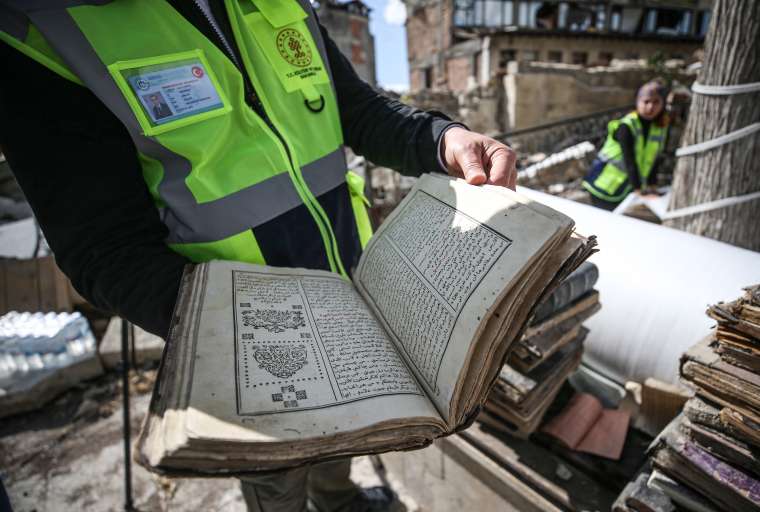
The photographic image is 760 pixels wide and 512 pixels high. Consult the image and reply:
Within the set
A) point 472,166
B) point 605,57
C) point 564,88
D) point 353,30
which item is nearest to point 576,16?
point 605,57

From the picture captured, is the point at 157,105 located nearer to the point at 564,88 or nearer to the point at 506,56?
the point at 564,88

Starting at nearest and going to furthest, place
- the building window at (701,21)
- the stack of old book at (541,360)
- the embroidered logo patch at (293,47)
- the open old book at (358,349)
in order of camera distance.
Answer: the open old book at (358,349), the embroidered logo patch at (293,47), the stack of old book at (541,360), the building window at (701,21)

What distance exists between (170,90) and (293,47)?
386 millimetres

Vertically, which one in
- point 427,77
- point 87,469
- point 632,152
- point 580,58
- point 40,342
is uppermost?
point 580,58

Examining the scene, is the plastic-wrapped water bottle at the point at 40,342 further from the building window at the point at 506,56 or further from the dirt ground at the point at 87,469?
the building window at the point at 506,56

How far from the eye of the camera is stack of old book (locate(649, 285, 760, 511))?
87 cm

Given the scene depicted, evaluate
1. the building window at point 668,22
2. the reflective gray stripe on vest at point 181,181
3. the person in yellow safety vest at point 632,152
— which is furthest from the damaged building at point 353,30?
the reflective gray stripe on vest at point 181,181

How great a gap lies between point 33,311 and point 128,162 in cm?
255

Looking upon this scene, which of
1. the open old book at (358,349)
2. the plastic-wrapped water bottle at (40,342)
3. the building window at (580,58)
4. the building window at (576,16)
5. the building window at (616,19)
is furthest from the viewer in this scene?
the building window at (616,19)

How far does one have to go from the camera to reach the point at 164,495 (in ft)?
6.26

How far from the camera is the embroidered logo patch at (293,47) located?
1107mm

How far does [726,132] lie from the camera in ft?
6.34

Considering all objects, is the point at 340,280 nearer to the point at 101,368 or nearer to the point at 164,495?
the point at 164,495

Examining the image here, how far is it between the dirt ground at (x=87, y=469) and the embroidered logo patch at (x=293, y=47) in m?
1.85
